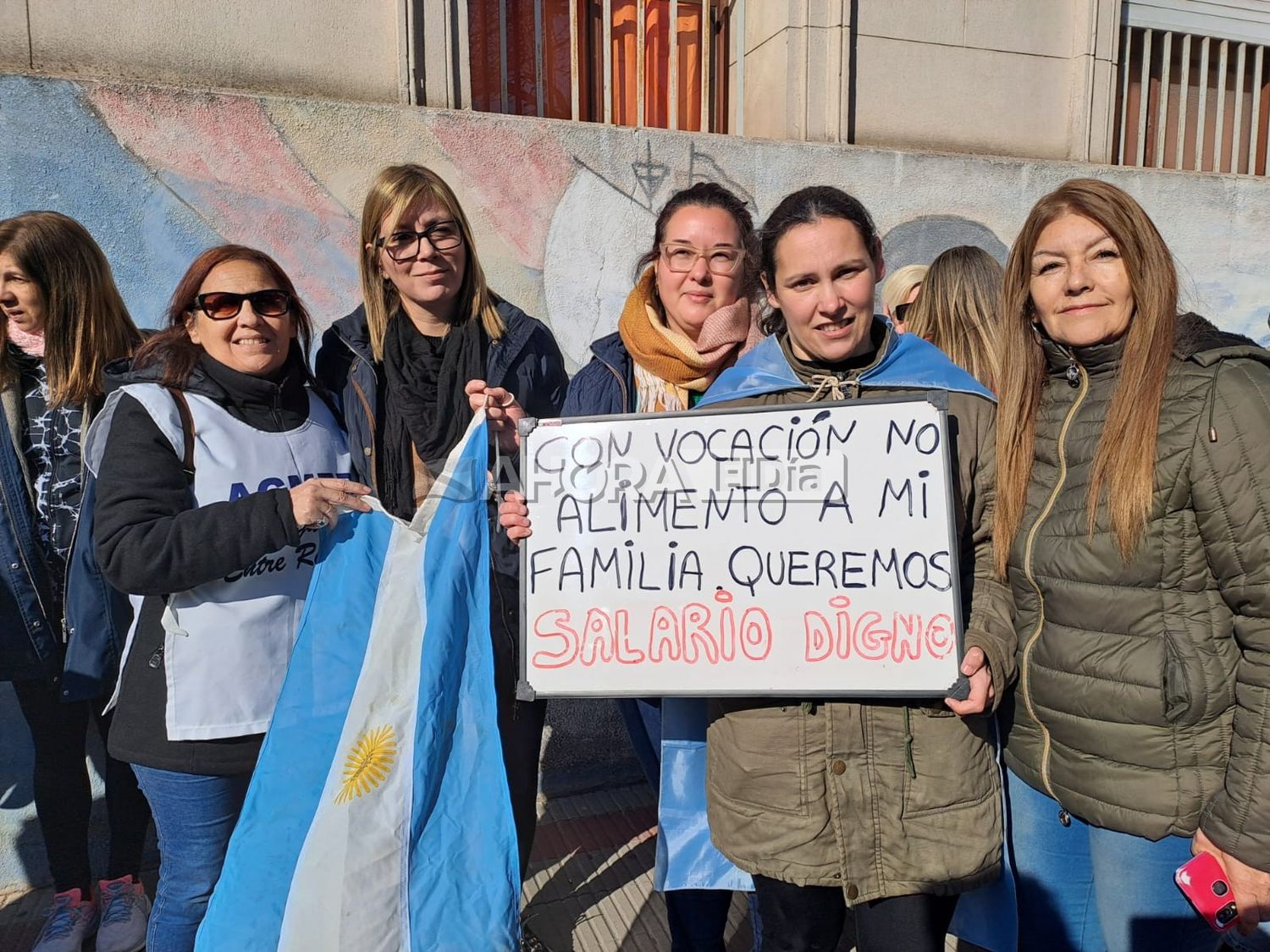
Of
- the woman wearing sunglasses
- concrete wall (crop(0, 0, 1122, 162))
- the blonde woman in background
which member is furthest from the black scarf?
the blonde woman in background

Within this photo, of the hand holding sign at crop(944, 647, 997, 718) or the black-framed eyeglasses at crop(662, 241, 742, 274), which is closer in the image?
the hand holding sign at crop(944, 647, 997, 718)

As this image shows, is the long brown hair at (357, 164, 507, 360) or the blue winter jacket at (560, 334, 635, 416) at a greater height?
the long brown hair at (357, 164, 507, 360)

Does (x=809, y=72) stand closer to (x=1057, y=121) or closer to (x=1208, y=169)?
(x=1057, y=121)

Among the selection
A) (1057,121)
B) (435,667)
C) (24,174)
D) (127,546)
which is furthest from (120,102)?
(1057,121)

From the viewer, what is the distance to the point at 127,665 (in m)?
2.13

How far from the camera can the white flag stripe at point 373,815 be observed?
182cm

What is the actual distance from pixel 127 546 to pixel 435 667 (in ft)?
2.45

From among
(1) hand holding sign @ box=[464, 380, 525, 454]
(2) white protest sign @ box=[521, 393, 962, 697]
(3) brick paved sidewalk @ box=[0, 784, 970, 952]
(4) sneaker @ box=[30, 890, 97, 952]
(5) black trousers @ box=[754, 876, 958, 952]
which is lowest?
(3) brick paved sidewalk @ box=[0, 784, 970, 952]

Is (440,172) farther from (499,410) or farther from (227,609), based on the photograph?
(227,609)

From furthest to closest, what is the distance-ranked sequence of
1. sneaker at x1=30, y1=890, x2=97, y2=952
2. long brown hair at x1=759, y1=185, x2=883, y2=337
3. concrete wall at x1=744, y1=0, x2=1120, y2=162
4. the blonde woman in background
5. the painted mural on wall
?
concrete wall at x1=744, y1=0, x2=1120, y2=162, the blonde woman in background, the painted mural on wall, sneaker at x1=30, y1=890, x2=97, y2=952, long brown hair at x1=759, y1=185, x2=883, y2=337

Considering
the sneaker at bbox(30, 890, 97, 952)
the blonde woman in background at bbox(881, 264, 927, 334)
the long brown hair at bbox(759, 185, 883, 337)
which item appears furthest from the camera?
the blonde woman in background at bbox(881, 264, 927, 334)

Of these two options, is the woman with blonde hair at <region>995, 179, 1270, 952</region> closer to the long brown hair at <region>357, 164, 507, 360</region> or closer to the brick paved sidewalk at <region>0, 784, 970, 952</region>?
the brick paved sidewalk at <region>0, 784, 970, 952</region>

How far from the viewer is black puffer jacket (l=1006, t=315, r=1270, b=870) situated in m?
1.54

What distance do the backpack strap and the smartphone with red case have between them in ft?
7.53
